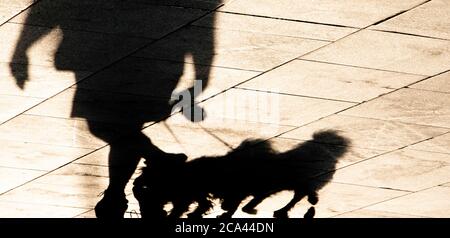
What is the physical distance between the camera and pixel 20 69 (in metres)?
6.38

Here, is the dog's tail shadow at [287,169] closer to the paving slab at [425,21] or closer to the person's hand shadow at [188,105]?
the person's hand shadow at [188,105]

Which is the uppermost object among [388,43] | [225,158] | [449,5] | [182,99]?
[449,5]

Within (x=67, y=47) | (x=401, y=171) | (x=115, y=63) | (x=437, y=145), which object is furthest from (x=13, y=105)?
(x=437, y=145)

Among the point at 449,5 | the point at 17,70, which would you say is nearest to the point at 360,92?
the point at 449,5

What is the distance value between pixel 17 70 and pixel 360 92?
372 cm

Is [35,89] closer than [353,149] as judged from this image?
Yes

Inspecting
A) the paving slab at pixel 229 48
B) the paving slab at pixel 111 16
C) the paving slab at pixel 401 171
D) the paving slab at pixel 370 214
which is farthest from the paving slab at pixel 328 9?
the paving slab at pixel 370 214

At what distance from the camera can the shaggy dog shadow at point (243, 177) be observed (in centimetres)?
748

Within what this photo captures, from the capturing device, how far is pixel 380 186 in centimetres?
843

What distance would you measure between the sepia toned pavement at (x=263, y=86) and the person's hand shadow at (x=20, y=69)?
52mm

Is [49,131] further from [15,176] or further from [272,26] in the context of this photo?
[272,26]

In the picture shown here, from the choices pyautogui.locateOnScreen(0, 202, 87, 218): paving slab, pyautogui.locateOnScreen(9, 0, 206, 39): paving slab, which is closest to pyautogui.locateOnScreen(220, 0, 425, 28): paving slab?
pyautogui.locateOnScreen(9, 0, 206, 39): paving slab
